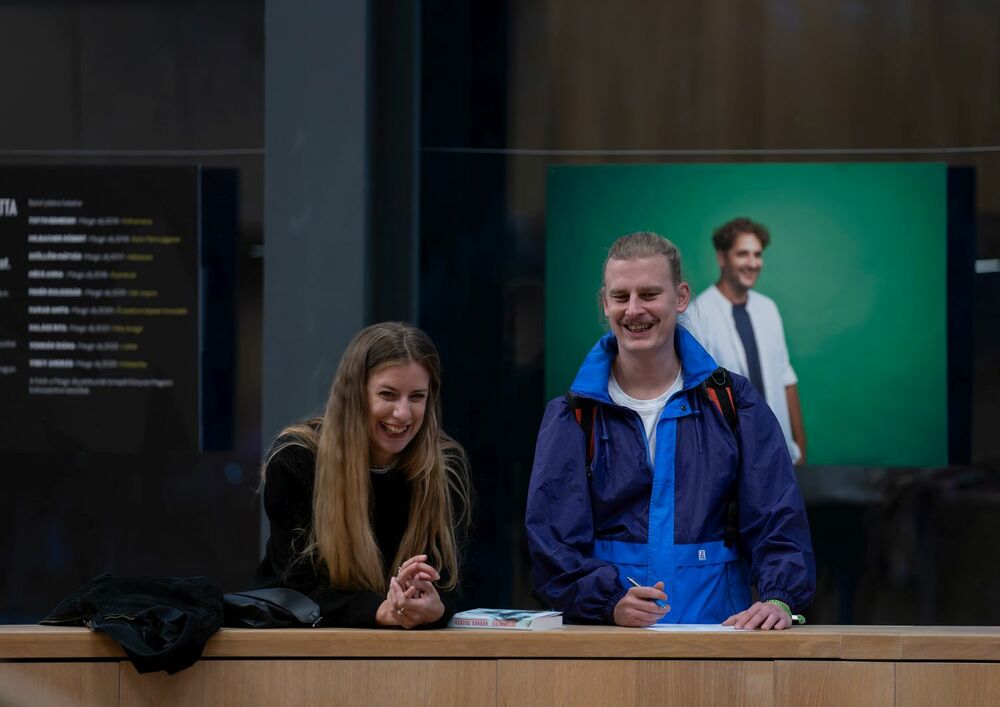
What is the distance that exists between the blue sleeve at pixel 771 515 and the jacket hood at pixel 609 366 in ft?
0.49

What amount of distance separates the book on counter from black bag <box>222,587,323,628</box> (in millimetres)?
403

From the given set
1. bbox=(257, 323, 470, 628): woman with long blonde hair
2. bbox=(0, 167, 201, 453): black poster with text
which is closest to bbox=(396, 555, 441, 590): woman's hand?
bbox=(257, 323, 470, 628): woman with long blonde hair

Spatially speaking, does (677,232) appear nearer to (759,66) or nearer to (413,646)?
(759,66)

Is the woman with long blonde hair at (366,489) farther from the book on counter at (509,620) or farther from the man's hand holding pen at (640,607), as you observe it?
the man's hand holding pen at (640,607)

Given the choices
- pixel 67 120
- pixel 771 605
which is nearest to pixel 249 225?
pixel 67 120

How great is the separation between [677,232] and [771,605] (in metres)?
2.96

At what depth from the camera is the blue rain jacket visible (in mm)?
4125

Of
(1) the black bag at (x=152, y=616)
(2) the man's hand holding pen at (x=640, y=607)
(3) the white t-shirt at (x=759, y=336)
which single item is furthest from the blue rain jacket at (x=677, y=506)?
(3) the white t-shirt at (x=759, y=336)

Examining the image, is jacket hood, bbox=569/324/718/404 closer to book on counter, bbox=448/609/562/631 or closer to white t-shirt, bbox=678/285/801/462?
book on counter, bbox=448/609/562/631

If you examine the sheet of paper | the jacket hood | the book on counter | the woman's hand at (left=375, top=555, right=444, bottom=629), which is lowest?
the sheet of paper

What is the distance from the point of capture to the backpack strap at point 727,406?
4.24m

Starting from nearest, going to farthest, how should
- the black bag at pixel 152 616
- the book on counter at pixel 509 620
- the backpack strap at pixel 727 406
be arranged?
the black bag at pixel 152 616 → the book on counter at pixel 509 620 → the backpack strap at pixel 727 406

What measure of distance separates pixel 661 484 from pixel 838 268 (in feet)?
8.99

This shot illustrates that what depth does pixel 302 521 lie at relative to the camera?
4.07m
